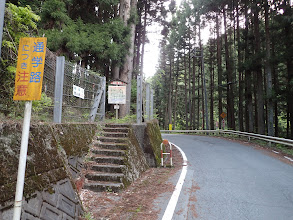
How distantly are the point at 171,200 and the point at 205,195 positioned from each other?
89cm

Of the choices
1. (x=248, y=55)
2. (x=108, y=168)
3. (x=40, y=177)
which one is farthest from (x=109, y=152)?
(x=248, y=55)

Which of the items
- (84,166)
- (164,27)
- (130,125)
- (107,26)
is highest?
(164,27)

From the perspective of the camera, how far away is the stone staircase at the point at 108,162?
5041 millimetres

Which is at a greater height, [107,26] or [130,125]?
[107,26]

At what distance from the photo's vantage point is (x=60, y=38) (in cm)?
995

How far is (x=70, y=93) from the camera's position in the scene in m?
6.20

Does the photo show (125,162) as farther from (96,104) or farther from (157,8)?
(157,8)

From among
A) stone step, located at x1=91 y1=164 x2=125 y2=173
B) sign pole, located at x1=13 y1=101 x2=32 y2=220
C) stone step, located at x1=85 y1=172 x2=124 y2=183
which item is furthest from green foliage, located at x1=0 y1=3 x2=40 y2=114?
stone step, located at x1=91 y1=164 x2=125 y2=173

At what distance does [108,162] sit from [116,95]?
4.79 meters

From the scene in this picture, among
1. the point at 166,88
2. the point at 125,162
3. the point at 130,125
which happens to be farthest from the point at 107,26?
the point at 166,88

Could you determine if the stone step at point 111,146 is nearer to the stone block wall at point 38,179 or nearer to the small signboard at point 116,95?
the stone block wall at point 38,179

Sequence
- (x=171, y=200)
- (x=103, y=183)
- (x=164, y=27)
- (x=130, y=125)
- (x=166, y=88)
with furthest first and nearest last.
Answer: (x=166, y=88)
(x=164, y=27)
(x=130, y=125)
(x=103, y=183)
(x=171, y=200)

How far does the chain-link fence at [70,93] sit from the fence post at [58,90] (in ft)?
0.39

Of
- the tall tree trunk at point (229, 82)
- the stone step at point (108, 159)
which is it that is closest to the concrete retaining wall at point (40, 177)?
the stone step at point (108, 159)
